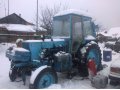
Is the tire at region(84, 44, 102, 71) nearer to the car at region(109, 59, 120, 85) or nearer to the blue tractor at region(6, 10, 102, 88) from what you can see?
the blue tractor at region(6, 10, 102, 88)

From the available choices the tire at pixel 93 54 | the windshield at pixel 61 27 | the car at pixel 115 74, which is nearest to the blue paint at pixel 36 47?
the windshield at pixel 61 27

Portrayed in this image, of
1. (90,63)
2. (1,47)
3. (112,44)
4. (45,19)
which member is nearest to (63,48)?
(90,63)

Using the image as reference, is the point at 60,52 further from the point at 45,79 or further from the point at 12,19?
the point at 12,19

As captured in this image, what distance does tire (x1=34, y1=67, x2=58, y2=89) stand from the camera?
3629mm

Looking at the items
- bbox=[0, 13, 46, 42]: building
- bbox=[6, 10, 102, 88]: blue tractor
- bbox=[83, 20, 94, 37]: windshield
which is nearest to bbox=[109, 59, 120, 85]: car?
bbox=[6, 10, 102, 88]: blue tractor

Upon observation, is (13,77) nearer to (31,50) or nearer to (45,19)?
(31,50)

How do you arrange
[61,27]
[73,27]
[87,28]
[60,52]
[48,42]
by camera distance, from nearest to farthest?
[48,42]
[60,52]
[73,27]
[61,27]
[87,28]

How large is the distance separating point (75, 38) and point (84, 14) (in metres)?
0.67

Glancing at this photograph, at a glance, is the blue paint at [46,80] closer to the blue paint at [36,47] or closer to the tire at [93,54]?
the blue paint at [36,47]

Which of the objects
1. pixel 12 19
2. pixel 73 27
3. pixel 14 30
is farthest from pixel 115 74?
pixel 12 19

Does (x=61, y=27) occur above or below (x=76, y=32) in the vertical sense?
above

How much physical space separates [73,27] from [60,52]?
669 millimetres

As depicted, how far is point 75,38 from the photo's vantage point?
15.3 feet

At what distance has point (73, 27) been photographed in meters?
4.57
